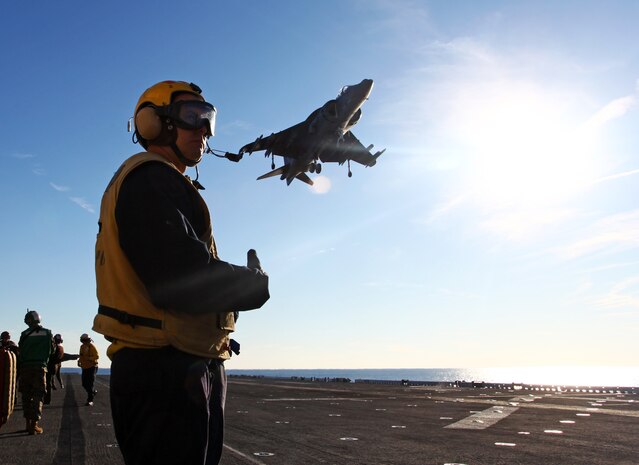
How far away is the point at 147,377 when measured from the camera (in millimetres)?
2475

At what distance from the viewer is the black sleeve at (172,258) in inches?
97.6

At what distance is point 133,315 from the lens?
2535mm

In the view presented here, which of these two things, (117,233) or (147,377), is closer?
Result: (147,377)

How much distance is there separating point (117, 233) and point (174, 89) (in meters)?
0.92

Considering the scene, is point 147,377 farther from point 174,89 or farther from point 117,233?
point 174,89

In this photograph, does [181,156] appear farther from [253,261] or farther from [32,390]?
[32,390]

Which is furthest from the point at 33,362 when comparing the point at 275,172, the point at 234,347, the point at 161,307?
the point at 275,172

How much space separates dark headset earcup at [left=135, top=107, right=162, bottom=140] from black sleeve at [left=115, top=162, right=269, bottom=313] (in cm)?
39

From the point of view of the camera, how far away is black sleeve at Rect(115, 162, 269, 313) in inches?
97.6

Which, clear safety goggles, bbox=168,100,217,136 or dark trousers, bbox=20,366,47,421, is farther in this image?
dark trousers, bbox=20,366,47,421

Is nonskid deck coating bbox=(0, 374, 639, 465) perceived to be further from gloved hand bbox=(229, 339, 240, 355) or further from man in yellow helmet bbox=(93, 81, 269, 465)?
man in yellow helmet bbox=(93, 81, 269, 465)

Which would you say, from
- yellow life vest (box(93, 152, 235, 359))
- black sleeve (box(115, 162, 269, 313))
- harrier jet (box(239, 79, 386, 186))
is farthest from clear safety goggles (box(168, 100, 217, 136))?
harrier jet (box(239, 79, 386, 186))

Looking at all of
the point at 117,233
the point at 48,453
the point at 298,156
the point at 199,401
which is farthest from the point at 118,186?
the point at 298,156

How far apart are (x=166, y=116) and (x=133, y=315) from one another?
1101 mm
